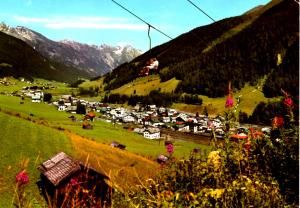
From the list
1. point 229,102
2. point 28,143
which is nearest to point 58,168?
point 28,143

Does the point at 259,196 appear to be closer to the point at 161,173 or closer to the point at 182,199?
the point at 182,199

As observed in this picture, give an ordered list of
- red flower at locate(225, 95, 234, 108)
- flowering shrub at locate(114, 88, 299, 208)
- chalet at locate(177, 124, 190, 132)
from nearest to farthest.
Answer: flowering shrub at locate(114, 88, 299, 208)
red flower at locate(225, 95, 234, 108)
chalet at locate(177, 124, 190, 132)

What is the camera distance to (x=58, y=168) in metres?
42.8

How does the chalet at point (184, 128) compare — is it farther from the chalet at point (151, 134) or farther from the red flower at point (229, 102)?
the red flower at point (229, 102)

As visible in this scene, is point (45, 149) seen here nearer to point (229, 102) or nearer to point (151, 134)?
point (229, 102)

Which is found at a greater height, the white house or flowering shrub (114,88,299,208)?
flowering shrub (114,88,299,208)

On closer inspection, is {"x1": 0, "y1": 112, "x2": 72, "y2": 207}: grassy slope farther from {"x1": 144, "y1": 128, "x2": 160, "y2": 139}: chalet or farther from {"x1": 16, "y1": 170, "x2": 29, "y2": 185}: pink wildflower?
{"x1": 144, "y1": 128, "x2": 160, "y2": 139}: chalet

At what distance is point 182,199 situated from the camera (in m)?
5.43

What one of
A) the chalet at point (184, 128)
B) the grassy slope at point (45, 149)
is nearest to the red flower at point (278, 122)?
the grassy slope at point (45, 149)

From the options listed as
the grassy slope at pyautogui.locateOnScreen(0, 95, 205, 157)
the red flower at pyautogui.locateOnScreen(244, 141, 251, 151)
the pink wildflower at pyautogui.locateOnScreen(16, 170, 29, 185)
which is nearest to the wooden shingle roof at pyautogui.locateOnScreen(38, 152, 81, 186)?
the red flower at pyautogui.locateOnScreen(244, 141, 251, 151)

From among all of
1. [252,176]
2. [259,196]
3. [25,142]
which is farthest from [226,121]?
[25,142]

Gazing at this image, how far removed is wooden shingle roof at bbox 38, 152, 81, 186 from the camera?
40125 millimetres

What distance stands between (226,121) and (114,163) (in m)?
58.7

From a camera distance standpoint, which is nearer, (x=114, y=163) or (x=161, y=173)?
(x=161, y=173)
